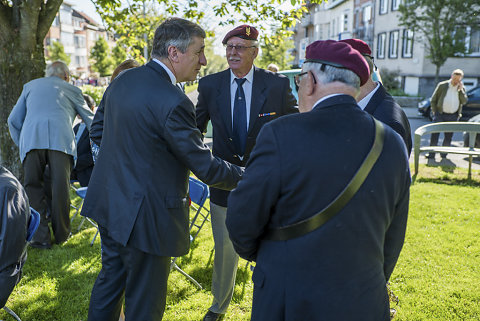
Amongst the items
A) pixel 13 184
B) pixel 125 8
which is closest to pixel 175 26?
pixel 13 184

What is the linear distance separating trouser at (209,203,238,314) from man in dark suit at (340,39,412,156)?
1.41 metres

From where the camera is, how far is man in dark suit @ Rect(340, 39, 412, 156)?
2.95 m

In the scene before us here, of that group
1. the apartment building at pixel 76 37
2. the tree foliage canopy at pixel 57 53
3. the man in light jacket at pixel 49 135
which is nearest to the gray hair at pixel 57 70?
the man in light jacket at pixel 49 135

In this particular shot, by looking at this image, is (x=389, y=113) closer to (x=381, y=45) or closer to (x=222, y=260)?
(x=222, y=260)

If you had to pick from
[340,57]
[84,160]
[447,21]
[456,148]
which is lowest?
[456,148]

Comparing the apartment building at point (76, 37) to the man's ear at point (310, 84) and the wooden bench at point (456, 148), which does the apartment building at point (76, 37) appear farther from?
the man's ear at point (310, 84)

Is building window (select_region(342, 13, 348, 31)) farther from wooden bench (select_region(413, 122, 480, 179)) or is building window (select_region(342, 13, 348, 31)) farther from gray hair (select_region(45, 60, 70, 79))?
gray hair (select_region(45, 60, 70, 79))

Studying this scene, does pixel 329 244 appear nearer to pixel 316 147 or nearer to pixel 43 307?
pixel 316 147

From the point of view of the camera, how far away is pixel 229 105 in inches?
145

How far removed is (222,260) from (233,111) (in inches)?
48.7

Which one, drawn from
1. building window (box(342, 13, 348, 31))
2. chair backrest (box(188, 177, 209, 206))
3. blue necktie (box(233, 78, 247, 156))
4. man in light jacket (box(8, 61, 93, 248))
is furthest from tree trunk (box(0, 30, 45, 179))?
building window (box(342, 13, 348, 31))

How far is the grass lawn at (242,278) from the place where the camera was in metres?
3.94

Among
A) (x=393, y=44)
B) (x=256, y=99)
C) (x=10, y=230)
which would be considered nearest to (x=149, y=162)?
(x=10, y=230)

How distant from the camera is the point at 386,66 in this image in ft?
111
